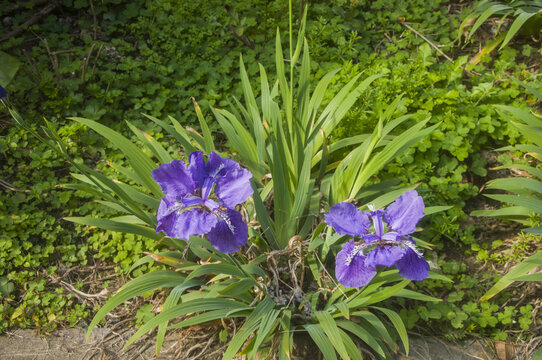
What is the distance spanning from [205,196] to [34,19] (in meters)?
2.80

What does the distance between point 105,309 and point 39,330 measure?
2.24ft

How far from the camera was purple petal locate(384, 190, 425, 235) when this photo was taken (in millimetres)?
1340

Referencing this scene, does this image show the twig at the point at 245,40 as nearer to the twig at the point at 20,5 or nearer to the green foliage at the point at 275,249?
the green foliage at the point at 275,249

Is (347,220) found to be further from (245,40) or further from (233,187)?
(245,40)

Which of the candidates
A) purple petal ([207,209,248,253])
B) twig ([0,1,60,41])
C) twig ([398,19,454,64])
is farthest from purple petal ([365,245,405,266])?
twig ([0,1,60,41])

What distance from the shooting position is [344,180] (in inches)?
78.7

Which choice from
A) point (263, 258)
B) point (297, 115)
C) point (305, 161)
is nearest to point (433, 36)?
point (297, 115)

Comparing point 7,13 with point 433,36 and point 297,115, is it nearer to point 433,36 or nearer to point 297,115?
point 297,115

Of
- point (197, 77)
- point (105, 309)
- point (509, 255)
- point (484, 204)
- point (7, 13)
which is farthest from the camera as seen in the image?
point (7, 13)

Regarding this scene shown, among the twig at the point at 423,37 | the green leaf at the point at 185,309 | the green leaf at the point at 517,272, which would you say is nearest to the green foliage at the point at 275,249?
the green leaf at the point at 185,309

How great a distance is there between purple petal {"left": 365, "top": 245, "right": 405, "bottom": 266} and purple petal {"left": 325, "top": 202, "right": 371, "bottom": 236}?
3.1 inches

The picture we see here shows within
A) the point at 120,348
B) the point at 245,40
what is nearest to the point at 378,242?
the point at 120,348

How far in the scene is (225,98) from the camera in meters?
2.92

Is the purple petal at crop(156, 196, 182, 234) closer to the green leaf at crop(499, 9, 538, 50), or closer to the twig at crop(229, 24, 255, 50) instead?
the twig at crop(229, 24, 255, 50)
